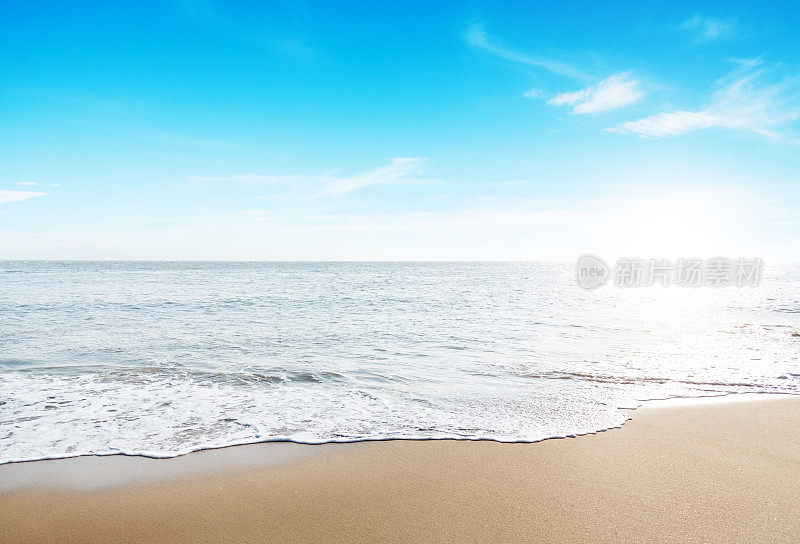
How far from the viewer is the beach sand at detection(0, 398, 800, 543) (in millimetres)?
3193

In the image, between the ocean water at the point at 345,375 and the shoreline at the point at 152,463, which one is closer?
the shoreline at the point at 152,463

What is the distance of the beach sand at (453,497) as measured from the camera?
319 centimetres

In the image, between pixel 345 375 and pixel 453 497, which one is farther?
pixel 345 375

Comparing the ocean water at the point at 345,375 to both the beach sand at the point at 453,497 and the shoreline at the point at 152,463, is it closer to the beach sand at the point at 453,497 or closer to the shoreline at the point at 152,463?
the shoreline at the point at 152,463

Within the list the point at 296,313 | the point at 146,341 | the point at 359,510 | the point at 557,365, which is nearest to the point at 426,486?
the point at 359,510

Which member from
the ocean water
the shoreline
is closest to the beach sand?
the shoreline

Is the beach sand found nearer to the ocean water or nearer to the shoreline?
the shoreline

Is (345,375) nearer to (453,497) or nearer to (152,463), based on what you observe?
(152,463)

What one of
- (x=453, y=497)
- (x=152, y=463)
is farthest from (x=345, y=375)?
(x=453, y=497)

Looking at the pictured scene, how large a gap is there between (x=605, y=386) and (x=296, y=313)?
12.6 meters

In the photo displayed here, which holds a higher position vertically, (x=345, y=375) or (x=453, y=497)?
(x=453, y=497)

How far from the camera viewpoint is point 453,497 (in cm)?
366

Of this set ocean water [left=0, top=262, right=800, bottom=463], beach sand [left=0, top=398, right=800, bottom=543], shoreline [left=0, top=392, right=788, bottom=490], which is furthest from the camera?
ocean water [left=0, top=262, right=800, bottom=463]

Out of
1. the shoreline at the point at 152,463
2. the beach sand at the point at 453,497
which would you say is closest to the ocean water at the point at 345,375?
the shoreline at the point at 152,463
